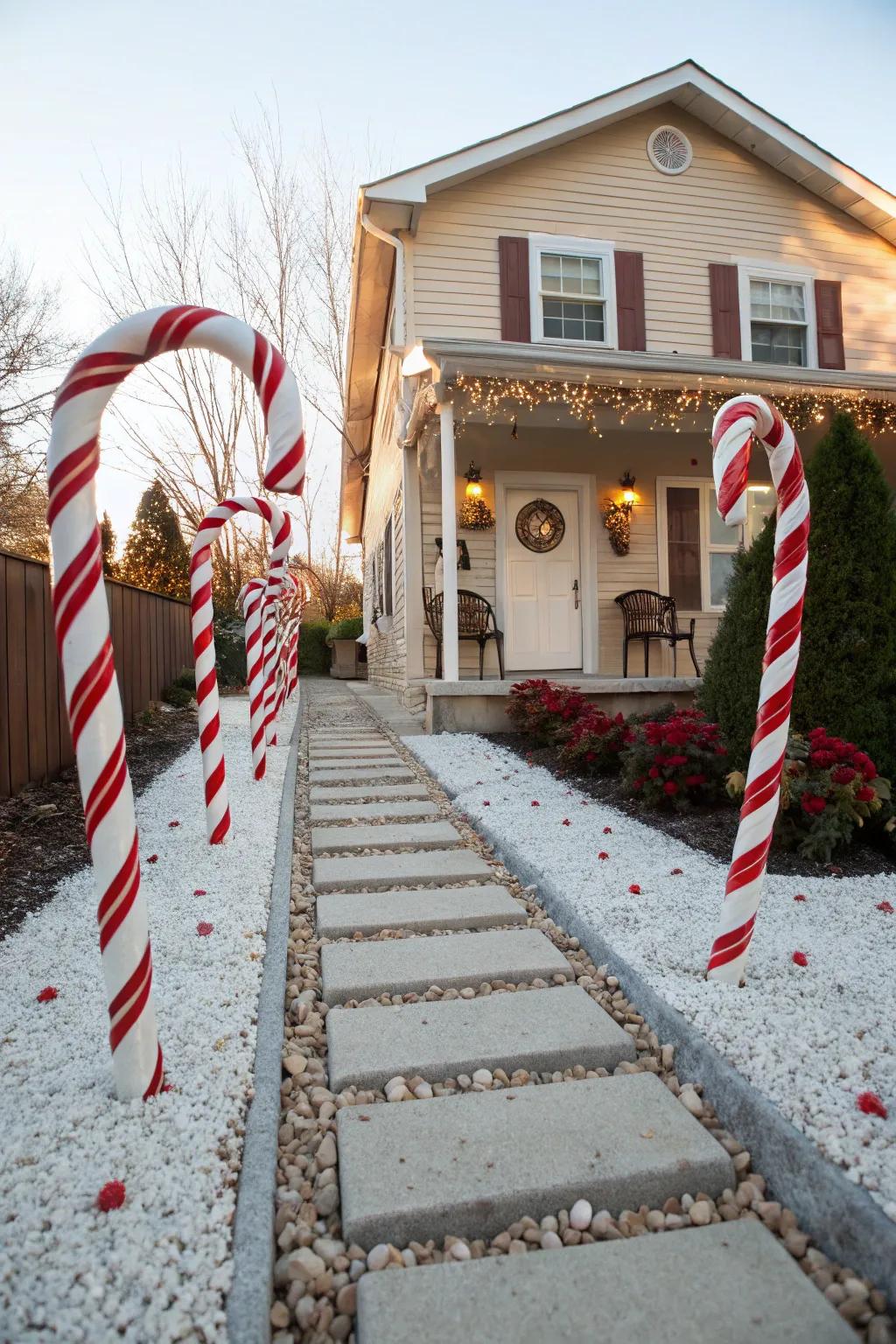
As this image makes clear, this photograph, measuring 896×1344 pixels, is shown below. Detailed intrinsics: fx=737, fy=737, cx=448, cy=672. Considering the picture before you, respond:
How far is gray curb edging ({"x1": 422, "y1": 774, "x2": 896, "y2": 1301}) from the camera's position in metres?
1.24

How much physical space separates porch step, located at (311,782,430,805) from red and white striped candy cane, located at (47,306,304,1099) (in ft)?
9.11

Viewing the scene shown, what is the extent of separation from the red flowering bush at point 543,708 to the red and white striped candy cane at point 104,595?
3.95m

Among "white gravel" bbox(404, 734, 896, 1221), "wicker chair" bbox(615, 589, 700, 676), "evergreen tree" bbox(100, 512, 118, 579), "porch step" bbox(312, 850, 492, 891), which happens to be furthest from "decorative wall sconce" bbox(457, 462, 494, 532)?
"evergreen tree" bbox(100, 512, 118, 579)

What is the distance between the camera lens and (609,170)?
826 centimetres

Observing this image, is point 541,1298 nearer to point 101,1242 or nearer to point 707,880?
point 101,1242

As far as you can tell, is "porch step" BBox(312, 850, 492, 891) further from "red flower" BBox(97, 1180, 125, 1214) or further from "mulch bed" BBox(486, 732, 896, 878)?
"red flower" BBox(97, 1180, 125, 1214)

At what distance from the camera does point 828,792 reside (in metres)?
3.09

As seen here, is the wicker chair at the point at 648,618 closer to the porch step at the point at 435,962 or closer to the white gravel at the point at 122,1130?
the porch step at the point at 435,962

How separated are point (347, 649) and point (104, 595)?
17.3 metres

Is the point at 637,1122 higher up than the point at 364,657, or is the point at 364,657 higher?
the point at 364,657

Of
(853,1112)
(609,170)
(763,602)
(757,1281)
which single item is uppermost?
(609,170)

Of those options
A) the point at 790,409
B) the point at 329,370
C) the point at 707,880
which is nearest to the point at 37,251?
the point at 329,370

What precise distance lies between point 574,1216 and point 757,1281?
314mm

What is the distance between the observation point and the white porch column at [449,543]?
6180 mm
